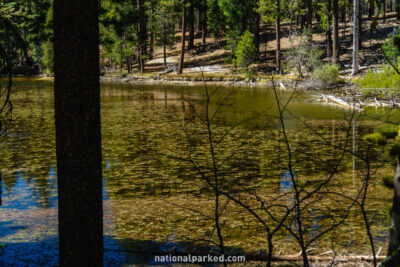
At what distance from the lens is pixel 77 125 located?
144 inches

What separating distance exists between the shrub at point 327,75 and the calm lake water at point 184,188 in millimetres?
11020

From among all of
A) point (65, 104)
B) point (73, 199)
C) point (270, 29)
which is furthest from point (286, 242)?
point (270, 29)

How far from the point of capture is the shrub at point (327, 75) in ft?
91.9

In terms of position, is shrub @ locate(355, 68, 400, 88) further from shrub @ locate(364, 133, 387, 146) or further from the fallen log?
shrub @ locate(364, 133, 387, 146)

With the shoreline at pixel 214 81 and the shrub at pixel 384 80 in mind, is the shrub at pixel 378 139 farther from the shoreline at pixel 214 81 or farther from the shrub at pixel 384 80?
the shoreline at pixel 214 81

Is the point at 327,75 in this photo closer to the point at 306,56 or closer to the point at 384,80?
the point at 306,56

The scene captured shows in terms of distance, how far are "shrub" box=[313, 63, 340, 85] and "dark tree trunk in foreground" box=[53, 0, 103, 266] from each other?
26.1 m

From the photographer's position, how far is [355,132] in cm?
1463

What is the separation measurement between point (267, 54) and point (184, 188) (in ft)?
145

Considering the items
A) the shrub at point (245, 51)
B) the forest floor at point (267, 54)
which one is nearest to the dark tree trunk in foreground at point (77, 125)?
the forest floor at point (267, 54)

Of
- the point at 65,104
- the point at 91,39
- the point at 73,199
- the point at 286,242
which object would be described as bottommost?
the point at 286,242

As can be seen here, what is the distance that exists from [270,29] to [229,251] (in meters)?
58.9

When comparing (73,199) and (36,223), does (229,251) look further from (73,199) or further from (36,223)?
(36,223)

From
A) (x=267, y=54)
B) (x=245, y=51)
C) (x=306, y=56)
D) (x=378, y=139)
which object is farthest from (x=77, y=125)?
(x=267, y=54)
